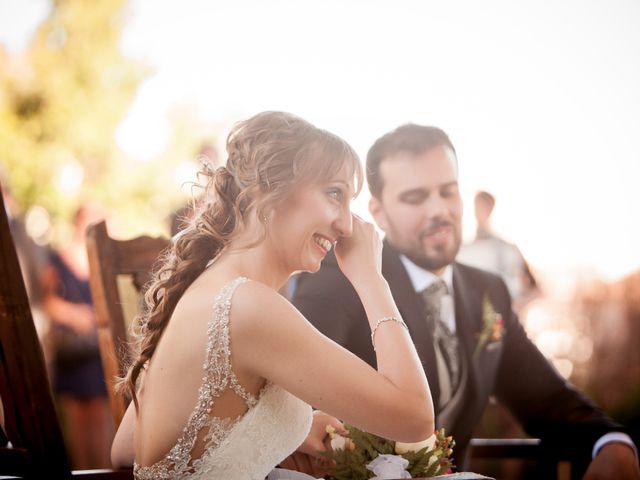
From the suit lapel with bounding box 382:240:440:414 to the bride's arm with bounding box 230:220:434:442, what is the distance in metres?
0.84

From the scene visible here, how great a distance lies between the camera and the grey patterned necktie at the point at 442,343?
2124 millimetres

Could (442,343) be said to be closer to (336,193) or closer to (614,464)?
(614,464)

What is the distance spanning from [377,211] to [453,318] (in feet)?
1.22

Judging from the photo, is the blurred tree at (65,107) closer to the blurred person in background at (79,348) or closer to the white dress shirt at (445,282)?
the blurred person in background at (79,348)

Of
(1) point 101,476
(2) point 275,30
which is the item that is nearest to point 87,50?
(2) point 275,30

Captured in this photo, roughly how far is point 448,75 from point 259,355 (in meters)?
1.98

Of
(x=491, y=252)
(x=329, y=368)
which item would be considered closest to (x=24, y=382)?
(x=329, y=368)

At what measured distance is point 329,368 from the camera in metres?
1.17

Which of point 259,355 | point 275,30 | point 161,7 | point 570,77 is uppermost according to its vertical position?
point 161,7

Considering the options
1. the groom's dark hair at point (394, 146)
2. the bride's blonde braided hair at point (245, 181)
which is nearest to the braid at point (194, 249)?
the bride's blonde braided hair at point (245, 181)

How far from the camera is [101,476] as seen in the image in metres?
1.42

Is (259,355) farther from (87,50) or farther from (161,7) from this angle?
(87,50)

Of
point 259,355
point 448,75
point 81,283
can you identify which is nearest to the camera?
point 259,355

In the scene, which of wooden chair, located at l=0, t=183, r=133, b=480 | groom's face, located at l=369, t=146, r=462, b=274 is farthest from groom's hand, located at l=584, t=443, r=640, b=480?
wooden chair, located at l=0, t=183, r=133, b=480
